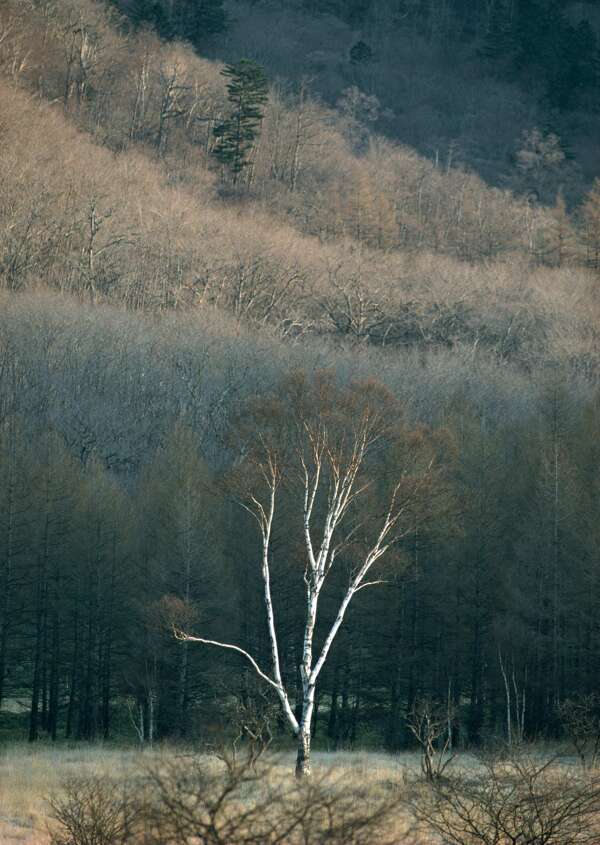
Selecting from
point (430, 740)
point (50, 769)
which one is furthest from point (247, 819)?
point (50, 769)

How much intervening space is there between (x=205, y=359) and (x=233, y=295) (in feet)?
69.9

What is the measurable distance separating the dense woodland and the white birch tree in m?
0.47

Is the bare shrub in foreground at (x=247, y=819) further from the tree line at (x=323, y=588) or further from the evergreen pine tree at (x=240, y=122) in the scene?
the evergreen pine tree at (x=240, y=122)

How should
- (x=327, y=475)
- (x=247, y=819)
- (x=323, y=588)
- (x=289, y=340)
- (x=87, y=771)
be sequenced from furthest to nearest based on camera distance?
1. (x=289, y=340)
2. (x=327, y=475)
3. (x=323, y=588)
4. (x=87, y=771)
5. (x=247, y=819)

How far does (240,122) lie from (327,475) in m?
85.4

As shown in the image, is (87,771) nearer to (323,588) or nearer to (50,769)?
(50,769)

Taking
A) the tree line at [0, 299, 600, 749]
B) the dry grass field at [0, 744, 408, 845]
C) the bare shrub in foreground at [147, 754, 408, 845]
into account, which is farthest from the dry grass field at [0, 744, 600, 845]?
the tree line at [0, 299, 600, 749]

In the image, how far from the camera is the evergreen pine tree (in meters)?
117

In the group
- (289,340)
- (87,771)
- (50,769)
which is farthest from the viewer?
(289,340)

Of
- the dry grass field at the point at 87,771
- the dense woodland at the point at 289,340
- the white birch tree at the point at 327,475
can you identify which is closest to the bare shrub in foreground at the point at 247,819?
the dry grass field at the point at 87,771

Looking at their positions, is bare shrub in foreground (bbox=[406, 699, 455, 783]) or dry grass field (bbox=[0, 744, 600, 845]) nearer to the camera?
dry grass field (bbox=[0, 744, 600, 845])

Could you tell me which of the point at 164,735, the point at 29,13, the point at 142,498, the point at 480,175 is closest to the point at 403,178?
the point at 480,175

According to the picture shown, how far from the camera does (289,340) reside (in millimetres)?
75562

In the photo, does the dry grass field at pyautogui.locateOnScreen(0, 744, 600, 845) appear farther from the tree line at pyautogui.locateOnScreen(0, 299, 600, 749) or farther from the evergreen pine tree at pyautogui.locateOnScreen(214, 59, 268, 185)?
the evergreen pine tree at pyautogui.locateOnScreen(214, 59, 268, 185)
